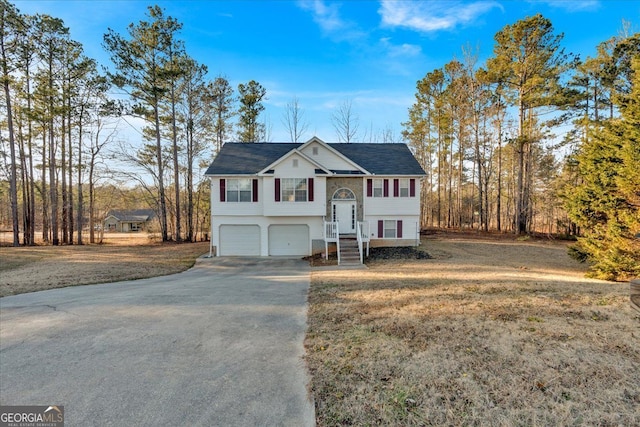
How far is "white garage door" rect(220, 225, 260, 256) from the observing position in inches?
657

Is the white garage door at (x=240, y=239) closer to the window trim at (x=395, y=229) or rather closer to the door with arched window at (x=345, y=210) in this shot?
the door with arched window at (x=345, y=210)

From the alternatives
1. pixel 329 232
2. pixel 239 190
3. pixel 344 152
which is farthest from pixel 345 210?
pixel 239 190

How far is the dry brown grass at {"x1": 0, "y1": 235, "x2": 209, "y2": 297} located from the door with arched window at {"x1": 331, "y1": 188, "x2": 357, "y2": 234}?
845 centimetres

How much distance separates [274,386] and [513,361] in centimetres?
293

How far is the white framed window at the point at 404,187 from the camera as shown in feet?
56.8

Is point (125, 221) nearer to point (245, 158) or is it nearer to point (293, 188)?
point (245, 158)

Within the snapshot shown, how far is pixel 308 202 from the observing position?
1606cm

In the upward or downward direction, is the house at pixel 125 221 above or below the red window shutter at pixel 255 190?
below

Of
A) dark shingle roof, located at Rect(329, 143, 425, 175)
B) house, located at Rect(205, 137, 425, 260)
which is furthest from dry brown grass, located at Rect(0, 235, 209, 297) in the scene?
dark shingle roof, located at Rect(329, 143, 425, 175)

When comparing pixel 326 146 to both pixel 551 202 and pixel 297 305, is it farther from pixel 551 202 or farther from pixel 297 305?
pixel 551 202

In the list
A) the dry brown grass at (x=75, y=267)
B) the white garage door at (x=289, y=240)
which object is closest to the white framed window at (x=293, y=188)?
the white garage door at (x=289, y=240)

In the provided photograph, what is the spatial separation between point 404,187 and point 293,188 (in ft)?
22.7

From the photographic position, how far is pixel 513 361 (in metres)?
3.45

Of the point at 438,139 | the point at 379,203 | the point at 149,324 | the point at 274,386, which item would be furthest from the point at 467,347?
the point at 438,139
